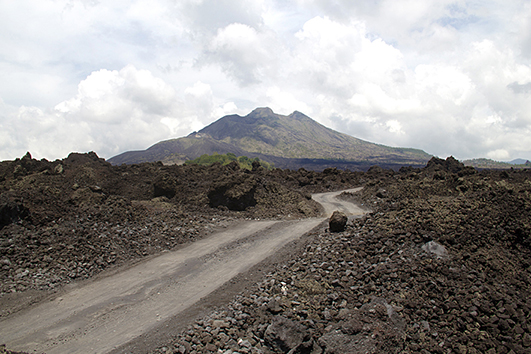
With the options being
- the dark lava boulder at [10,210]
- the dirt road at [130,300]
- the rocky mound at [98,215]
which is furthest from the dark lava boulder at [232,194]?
the dark lava boulder at [10,210]

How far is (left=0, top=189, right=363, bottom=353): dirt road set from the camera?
691cm

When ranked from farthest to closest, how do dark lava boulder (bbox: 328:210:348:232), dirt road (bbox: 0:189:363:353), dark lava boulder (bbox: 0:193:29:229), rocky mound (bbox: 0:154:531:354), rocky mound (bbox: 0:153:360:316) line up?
1. dark lava boulder (bbox: 328:210:348:232)
2. dark lava boulder (bbox: 0:193:29:229)
3. rocky mound (bbox: 0:153:360:316)
4. dirt road (bbox: 0:189:363:353)
5. rocky mound (bbox: 0:154:531:354)

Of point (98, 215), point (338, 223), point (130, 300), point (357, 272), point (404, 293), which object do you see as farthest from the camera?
point (98, 215)

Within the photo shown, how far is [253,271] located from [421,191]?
2199 cm

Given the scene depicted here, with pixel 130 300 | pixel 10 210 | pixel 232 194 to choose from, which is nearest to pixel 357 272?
pixel 130 300

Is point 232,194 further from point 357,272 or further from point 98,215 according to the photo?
point 357,272

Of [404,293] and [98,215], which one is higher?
[98,215]

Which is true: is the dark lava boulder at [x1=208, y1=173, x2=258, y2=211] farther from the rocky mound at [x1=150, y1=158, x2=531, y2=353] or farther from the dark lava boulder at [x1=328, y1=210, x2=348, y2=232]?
the rocky mound at [x1=150, y1=158, x2=531, y2=353]

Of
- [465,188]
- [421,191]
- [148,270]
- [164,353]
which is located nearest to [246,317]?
[164,353]

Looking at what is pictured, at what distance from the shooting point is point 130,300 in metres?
8.70

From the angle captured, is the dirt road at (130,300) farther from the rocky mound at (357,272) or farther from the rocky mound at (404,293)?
the rocky mound at (404,293)

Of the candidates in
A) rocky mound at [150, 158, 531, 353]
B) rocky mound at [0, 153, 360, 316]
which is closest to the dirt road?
rocky mound at [0, 153, 360, 316]

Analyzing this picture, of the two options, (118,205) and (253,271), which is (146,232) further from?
(253,271)

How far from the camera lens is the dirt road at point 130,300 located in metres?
6.91
